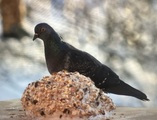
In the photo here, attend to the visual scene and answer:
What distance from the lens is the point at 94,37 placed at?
2.06 m

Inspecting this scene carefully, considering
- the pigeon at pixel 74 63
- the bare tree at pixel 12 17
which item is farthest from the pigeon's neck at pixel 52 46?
the bare tree at pixel 12 17

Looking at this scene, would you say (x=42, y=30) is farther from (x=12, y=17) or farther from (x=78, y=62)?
(x=12, y=17)

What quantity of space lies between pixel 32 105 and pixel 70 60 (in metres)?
0.25

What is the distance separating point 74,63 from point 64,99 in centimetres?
28

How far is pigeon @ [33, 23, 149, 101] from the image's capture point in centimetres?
95

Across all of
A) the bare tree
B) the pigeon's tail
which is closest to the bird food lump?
the pigeon's tail

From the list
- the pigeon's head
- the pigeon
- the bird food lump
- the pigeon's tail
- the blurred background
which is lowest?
the bird food lump

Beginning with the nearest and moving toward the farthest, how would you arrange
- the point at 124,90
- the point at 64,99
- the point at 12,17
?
1. the point at 64,99
2. the point at 124,90
3. the point at 12,17

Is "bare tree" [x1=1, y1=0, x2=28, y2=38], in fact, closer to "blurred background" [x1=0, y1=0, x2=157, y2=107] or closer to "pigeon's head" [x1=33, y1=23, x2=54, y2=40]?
"blurred background" [x1=0, y1=0, x2=157, y2=107]

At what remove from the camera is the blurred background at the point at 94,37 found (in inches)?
76.6

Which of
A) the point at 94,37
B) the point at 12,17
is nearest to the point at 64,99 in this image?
the point at 12,17

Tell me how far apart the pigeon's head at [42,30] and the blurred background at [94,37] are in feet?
3.10

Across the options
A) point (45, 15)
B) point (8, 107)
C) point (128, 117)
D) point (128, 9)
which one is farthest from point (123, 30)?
point (128, 117)

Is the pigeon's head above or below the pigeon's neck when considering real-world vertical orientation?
above
